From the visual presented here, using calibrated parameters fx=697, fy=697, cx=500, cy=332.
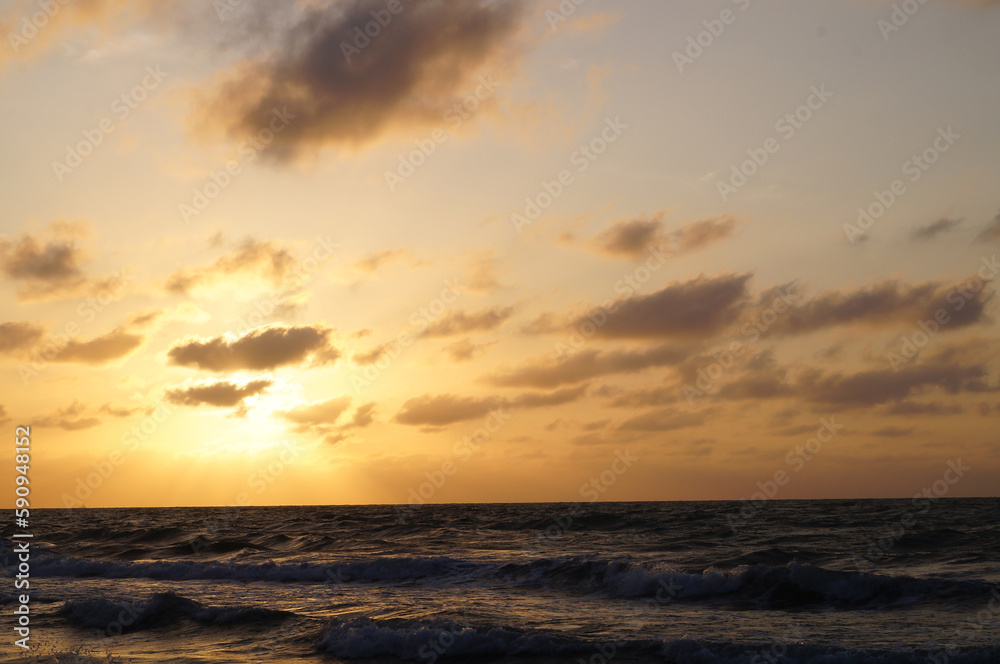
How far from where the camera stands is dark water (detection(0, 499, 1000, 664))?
55.0ft

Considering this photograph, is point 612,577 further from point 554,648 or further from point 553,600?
point 554,648

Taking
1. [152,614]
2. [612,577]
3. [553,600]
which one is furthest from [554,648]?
[152,614]

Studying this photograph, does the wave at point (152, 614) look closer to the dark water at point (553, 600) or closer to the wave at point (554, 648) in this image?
the dark water at point (553, 600)

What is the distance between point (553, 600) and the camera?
2397 centimetres

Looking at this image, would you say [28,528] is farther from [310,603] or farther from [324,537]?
[310,603]

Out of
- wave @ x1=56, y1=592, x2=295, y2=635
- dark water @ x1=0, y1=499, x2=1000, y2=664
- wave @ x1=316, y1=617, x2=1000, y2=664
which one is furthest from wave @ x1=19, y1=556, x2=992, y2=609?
wave @ x1=56, y1=592, x2=295, y2=635

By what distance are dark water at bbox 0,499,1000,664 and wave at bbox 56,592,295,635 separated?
70 millimetres

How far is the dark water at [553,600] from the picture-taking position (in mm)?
16766

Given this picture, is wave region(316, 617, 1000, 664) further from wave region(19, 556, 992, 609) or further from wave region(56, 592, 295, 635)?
wave region(19, 556, 992, 609)

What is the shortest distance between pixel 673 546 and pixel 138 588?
25.2 meters

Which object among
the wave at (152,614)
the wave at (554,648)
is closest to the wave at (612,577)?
the wave at (554,648)

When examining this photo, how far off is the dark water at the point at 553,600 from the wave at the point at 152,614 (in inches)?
2.8

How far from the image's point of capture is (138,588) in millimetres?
28719

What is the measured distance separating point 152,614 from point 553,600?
12696 millimetres
